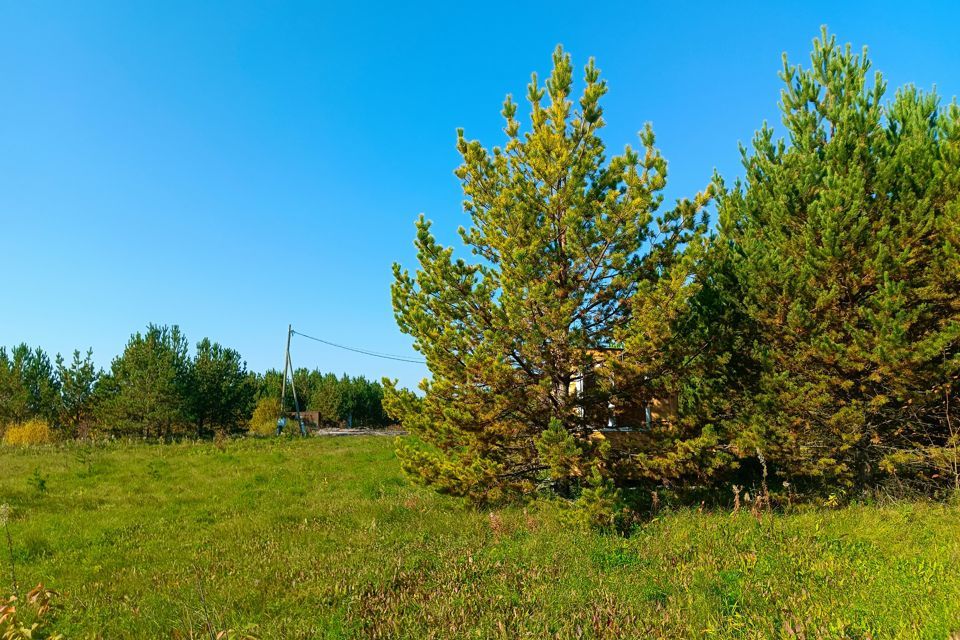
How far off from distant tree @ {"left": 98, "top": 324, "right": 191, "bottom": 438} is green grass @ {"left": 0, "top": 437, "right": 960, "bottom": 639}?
22730 millimetres

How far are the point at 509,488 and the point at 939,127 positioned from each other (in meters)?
11.1

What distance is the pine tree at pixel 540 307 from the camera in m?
8.94

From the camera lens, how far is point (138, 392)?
32.7m

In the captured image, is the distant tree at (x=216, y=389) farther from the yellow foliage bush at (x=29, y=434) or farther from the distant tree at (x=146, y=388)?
the yellow foliage bush at (x=29, y=434)

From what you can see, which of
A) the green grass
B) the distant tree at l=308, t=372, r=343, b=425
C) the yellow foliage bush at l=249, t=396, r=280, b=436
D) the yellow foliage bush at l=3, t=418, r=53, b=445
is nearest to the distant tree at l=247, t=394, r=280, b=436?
the yellow foliage bush at l=249, t=396, r=280, b=436

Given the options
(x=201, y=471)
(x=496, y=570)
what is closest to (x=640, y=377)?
(x=496, y=570)

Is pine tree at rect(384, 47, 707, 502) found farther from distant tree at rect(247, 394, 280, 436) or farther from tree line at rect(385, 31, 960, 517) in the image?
distant tree at rect(247, 394, 280, 436)

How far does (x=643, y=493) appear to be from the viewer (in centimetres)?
1109

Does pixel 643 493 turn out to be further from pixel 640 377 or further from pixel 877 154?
pixel 877 154

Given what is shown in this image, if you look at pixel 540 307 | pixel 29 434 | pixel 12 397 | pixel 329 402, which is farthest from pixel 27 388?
pixel 540 307

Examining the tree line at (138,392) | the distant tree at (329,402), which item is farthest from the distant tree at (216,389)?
the distant tree at (329,402)

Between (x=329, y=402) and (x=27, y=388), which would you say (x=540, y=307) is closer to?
(x=27, y=388)

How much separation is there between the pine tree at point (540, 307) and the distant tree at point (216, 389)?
3138cm

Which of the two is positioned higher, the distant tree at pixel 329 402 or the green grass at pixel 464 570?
the distant tree at pixel 329 402
